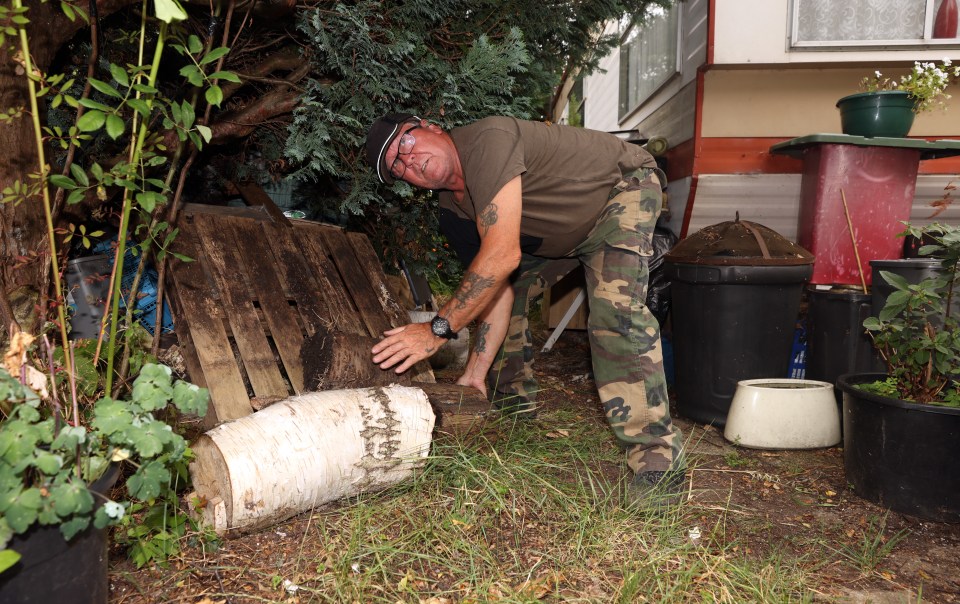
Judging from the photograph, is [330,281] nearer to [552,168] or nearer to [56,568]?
[552,168]

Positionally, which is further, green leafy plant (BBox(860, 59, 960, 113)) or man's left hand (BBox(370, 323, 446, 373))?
green leafy plant (BBox(860, 59, 960, 113))

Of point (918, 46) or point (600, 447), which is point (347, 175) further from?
point (918, 46)

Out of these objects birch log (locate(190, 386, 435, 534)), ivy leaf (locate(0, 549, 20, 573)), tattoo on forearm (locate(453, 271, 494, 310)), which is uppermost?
tattoo on forearm (locate(453, 271, 494, 310))

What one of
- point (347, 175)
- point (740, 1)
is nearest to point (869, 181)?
point (740, 1)

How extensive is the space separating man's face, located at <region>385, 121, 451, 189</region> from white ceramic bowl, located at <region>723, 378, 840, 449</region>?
88.2 inches

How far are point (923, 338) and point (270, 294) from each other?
10.6 ft

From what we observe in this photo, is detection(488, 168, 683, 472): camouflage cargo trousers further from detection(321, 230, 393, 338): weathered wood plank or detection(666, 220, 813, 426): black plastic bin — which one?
detection(321, 230, 393, 338): weathered wood plank

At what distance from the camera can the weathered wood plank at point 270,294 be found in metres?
3.44

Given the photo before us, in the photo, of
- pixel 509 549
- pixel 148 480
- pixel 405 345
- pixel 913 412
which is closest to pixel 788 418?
pixel 913 412

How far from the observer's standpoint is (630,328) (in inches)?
121

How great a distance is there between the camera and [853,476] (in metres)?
3.19

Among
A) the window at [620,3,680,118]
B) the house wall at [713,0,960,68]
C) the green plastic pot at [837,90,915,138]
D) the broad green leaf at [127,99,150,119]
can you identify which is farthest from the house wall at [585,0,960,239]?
the broad green leaf at [127,99,150,119]

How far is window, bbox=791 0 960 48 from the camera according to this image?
4785 millimetres

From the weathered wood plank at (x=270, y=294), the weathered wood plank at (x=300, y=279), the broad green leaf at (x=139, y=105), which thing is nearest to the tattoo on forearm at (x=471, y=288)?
the weathered wood plank at (x=270, y=294)
